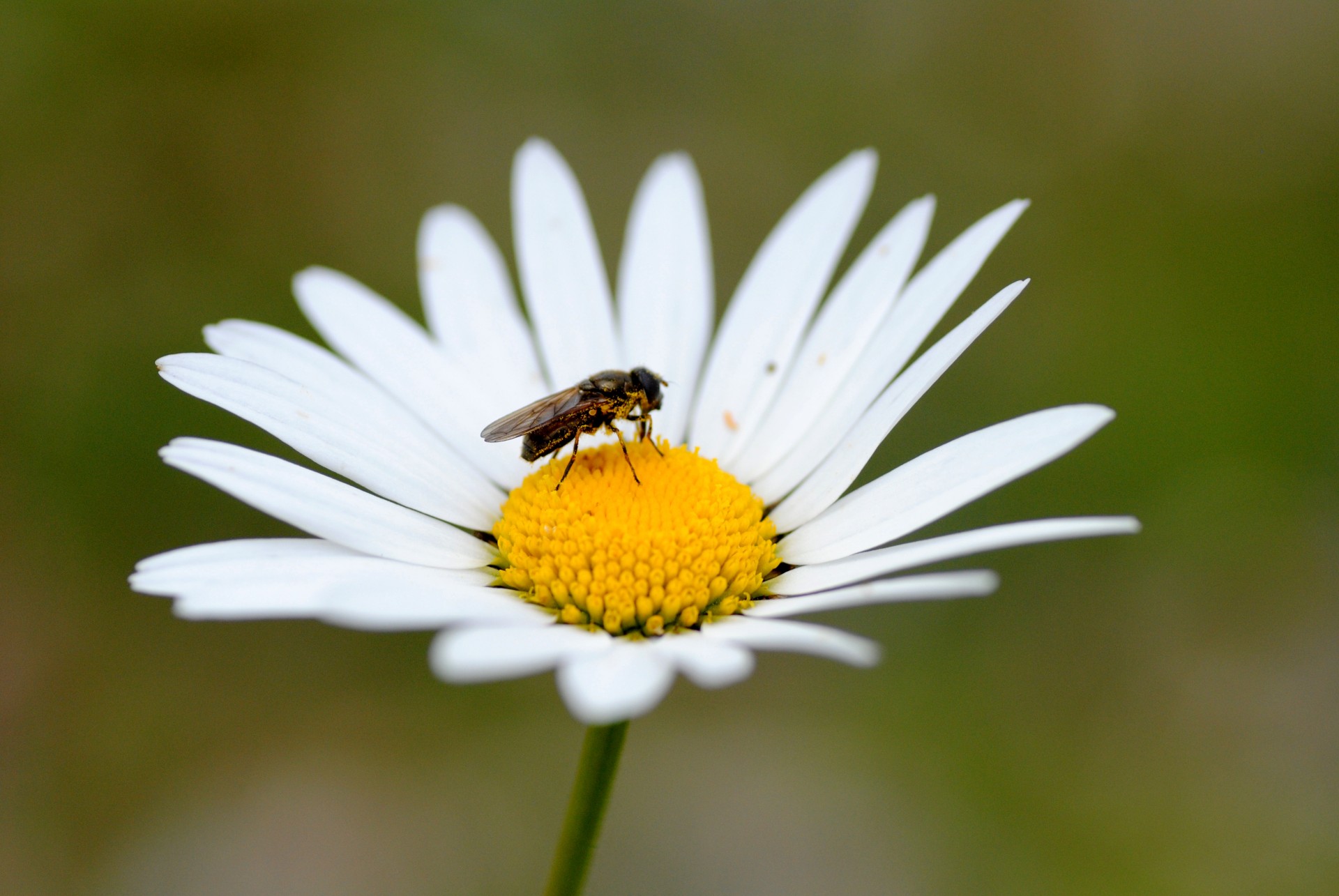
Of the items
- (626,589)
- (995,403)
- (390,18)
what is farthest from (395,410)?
(390,18)

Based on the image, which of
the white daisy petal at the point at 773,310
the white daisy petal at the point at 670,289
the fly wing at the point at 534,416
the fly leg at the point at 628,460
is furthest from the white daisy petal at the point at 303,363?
the white daisy petal at the point at 773,310

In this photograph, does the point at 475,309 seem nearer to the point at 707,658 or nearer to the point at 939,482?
the point at 939,482

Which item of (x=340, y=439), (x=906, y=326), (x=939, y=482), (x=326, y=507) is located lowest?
(x=326, y=507)

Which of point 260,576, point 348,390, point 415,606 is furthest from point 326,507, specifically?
point 415,606

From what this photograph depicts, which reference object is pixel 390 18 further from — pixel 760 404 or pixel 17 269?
pixel 760 404

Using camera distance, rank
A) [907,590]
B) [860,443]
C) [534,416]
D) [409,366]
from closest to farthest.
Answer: [907,590], [860,443], [534,416], [409,366]

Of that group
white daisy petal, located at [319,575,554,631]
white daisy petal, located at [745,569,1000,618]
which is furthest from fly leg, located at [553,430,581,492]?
white daisy petal, located at [745,569,1000,618]

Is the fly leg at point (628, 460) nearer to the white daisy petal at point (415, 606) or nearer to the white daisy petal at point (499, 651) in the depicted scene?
the white daisy petal at point (415, 606)
